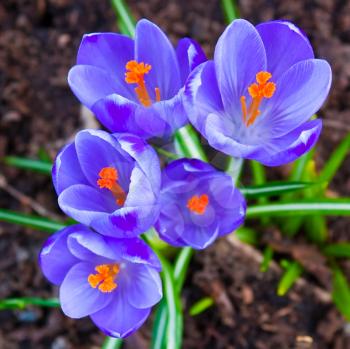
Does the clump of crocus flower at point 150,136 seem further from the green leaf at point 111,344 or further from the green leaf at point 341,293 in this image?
the green leaf at point 341,293

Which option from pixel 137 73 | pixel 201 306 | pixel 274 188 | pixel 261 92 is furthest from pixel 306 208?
pixel 137 73

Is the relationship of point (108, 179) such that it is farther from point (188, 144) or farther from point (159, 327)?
point (159, 327)

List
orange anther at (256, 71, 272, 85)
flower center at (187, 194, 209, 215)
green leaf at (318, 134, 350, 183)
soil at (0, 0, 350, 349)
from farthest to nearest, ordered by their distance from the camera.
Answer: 1. soil at (0, 0, 350, 349)
2. green leaf at (318, 134, 350, 183)
3. flower center at (187, 194, 209, 215)
4. orange anther at (256, 71, 272, 85)

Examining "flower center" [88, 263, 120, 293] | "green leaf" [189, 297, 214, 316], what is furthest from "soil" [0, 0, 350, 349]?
"flower center" [88, 263, 120, 293]

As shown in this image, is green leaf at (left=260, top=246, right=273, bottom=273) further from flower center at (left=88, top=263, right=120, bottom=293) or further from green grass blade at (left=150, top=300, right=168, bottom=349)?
flower center at (left=88, top=263, right=120, bottom=293)

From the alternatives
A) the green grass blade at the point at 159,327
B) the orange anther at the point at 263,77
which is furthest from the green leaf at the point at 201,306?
the orange anther at the point at 263,77

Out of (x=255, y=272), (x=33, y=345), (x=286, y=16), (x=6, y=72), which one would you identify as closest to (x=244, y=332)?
(x=255, y=272)
